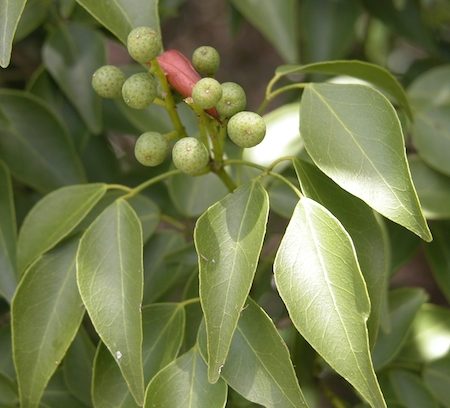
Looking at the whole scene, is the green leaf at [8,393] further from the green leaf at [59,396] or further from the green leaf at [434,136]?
the green leaf at [434,136]

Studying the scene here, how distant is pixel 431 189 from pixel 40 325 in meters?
0.56

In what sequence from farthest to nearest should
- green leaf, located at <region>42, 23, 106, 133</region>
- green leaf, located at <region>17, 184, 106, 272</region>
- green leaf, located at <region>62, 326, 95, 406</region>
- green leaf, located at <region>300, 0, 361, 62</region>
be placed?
1. green leaf, located at <region>300, 0, 361, 62</region>
2. green leaf, located at <region>42, 23, 106, 133</region>
3. green leaf, located at <region>62, 326, 95, 406</region>
4. green leaf, located at <region>17, 184, 106, 272</region>

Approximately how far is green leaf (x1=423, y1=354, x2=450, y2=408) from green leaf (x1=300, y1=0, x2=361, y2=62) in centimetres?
54

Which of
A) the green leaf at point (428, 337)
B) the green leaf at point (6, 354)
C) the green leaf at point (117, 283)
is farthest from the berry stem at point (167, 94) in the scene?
the green leaf at point (428, 337)

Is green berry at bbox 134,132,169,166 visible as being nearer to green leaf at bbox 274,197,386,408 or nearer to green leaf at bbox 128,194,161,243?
green leaf at bbox 274,197,386,408

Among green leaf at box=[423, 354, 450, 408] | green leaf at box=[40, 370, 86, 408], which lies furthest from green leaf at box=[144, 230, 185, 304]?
green leaf at box=[423, 354, 450, 408]

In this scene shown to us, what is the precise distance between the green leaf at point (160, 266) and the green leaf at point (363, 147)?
339 mm

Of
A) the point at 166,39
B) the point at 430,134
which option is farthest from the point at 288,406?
the point at 166,39

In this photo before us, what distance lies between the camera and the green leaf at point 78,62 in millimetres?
1397

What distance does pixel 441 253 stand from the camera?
1345 millimetres

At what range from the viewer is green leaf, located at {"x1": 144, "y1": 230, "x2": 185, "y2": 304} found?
1.22 metres

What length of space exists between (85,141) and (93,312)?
61 centimetres

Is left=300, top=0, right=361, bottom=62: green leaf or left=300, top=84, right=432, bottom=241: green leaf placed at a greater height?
left=300, top=84, right=432, bottom=241: green leaf

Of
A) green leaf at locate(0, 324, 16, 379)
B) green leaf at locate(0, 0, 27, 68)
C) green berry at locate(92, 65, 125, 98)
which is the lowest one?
green leaf at locate(0, 324, 16, 379)
